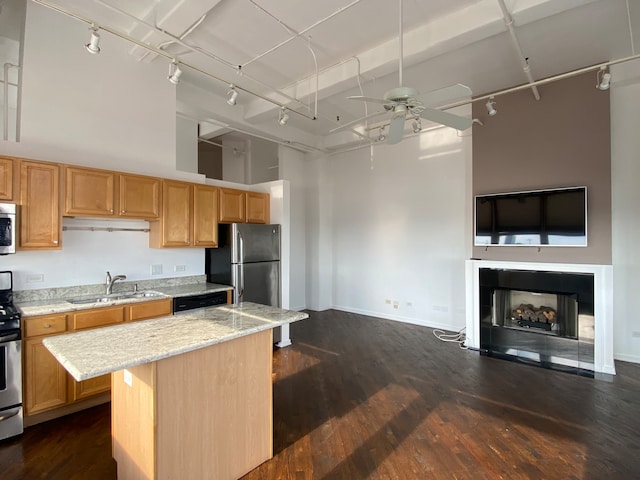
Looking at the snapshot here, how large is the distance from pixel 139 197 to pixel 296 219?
11.5 ft

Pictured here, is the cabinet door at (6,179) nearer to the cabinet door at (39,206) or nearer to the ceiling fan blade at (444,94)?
the cabinet door at (39,206)

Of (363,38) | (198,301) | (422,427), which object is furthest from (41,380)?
(363,38)

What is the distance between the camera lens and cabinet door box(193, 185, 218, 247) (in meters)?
3.98

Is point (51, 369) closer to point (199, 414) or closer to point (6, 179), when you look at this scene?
point (6, 179)

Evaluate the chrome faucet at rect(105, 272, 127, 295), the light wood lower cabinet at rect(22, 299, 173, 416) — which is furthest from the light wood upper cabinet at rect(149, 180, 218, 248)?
the light wood lower cabinet at rect(22, 299, 173, 416)

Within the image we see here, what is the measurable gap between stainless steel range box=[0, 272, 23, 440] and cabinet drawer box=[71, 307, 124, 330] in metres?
0.38

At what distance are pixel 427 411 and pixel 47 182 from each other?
3.98 meters

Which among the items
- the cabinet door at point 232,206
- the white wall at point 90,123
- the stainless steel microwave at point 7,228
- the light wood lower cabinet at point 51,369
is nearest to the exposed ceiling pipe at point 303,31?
the white wall at point 90,123

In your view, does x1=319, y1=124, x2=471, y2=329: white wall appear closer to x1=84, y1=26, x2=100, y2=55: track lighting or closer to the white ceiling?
the white ceiling

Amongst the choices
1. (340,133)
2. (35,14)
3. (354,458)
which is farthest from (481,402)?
(35,14)

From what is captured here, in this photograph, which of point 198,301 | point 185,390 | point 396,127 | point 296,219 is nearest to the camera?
point 185,390

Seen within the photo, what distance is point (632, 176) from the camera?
3814mm

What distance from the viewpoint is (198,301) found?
3.70 metres

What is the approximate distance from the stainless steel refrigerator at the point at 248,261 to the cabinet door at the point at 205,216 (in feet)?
0.64
